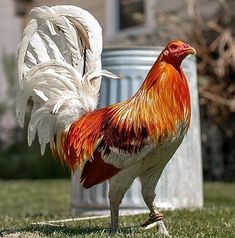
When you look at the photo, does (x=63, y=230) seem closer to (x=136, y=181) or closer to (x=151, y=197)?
(x=151, y=197)

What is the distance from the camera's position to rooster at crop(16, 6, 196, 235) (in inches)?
192

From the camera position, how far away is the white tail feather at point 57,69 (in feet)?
17.6

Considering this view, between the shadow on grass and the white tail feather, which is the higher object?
the white tail feather

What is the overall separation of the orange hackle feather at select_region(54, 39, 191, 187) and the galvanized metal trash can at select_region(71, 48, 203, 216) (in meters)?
2.17

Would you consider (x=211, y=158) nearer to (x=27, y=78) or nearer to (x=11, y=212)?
(x=11, y=212)

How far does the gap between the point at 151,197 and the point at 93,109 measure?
77cm

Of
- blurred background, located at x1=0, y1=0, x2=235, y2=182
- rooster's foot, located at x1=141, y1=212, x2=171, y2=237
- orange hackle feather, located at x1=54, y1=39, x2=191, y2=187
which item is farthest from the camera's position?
blurred background, located at x1=0, y1=0, x2=235, y2=182

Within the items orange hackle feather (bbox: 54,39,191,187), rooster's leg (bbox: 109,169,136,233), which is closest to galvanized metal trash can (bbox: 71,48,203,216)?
orange hackle feather (bbox: 54,39,191,187)

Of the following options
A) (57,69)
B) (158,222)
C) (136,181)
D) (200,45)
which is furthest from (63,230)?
(200,45)

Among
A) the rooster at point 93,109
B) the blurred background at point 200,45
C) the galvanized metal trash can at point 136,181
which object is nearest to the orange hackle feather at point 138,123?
the rooster at point 93,109

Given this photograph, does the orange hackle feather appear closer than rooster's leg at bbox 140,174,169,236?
Yes

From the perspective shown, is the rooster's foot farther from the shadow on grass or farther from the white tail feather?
the white tail feather

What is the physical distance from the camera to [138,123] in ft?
16.0

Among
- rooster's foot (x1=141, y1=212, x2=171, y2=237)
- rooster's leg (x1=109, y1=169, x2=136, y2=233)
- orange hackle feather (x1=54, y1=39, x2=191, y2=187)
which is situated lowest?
rooster's foot (x1=141, y1=212, x2=171, y2=237)
